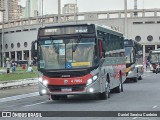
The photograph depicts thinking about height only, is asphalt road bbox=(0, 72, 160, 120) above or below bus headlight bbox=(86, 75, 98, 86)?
below

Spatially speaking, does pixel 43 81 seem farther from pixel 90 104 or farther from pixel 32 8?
pixel 32 8

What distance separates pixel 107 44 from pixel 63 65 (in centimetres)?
310

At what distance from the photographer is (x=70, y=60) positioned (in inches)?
720

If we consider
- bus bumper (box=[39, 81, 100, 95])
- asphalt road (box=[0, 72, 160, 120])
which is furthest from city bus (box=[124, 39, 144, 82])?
bus bumper (box=[39, 81, 100, 95])

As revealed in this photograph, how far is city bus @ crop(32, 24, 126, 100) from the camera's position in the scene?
18094 millimetres

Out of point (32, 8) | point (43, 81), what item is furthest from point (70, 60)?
point (32, 8)

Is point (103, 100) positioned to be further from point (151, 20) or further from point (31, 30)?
point (31, 30)

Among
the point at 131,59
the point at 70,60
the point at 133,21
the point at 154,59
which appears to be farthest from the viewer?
the point at 133,21

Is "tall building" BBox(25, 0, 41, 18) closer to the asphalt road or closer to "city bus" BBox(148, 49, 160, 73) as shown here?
"city bus" BBox(148, 49, 160, 73)

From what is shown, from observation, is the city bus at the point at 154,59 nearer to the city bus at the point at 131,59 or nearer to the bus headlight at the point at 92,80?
the city bus at the point at 131,59

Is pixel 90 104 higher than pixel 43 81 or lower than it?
lower

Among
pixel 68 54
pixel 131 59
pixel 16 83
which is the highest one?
pixel 68 54

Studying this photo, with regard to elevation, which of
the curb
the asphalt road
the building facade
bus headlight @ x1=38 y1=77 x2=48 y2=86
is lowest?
the curb

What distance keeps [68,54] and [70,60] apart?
25 centimetres
